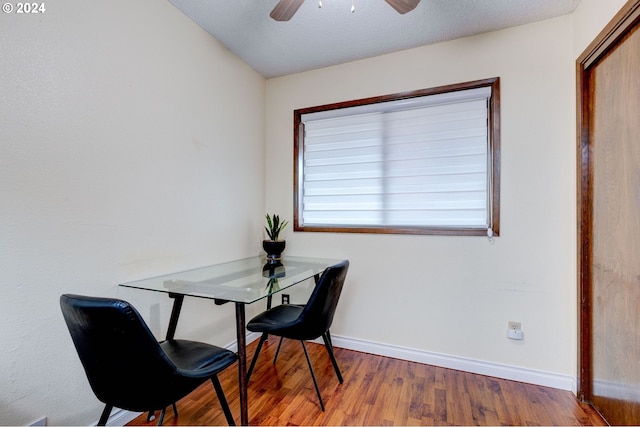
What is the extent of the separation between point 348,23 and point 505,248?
189 cm

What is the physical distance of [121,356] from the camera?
99 centimetres

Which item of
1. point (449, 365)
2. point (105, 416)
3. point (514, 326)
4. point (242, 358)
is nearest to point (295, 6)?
point (242, 358)

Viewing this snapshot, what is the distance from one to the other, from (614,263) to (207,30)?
113 inches

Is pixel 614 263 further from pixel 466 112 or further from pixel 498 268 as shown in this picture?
pixel 466 112

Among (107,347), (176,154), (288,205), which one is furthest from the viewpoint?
(288,205)

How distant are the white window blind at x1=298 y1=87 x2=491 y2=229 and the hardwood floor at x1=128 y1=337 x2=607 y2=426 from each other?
108cm

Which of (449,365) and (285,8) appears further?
(449,365)

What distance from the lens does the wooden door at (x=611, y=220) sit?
4.38 ft

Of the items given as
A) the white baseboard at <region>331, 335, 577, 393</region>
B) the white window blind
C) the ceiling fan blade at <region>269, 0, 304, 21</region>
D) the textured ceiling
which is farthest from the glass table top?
the textured ceiling

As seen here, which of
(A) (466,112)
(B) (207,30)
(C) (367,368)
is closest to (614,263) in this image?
(A) (466,112)

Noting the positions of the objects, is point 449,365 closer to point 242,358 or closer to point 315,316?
point 315,316

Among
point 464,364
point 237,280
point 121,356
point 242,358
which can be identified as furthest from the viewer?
point 464,364

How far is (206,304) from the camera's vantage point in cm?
213

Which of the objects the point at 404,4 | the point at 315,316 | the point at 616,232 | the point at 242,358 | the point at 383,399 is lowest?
the point at 383,399
